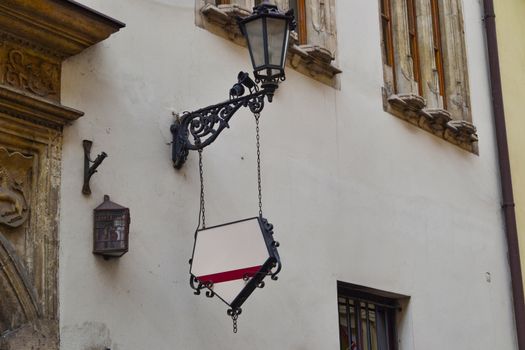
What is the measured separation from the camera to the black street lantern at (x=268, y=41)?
23.0 feet

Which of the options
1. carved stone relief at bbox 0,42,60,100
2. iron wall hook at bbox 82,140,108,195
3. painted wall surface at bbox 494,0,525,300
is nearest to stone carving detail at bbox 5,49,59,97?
carved stone relief at bbox 0,42,60,100

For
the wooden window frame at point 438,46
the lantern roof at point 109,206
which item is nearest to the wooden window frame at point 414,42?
the wooden window frame at point 438,46

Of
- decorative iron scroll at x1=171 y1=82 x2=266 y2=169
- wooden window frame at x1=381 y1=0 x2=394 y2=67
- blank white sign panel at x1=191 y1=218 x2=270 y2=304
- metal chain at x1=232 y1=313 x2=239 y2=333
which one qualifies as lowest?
metal chain at x1=232 y1=313 x2=239 y2=333

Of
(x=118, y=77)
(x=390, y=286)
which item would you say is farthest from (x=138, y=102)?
(x=390, y=286)

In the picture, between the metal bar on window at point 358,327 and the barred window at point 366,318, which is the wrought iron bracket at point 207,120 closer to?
the barred window at point 366,318

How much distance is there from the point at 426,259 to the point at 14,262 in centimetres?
507

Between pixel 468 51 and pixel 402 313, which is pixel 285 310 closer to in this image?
pixel 402 313

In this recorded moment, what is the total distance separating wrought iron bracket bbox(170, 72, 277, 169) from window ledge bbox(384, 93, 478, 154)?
3211 millimetres

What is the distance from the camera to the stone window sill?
820 centimetres

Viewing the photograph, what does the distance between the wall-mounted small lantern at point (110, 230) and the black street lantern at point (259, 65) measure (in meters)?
0.87

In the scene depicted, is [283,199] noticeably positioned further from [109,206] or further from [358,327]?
[109,206]

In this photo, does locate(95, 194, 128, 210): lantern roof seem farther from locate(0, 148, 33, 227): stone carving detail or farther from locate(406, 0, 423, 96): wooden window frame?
locate(406, 0, 423, 96): wooden window frame

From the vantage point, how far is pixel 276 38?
7.08 meters

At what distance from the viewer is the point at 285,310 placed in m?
8.33
